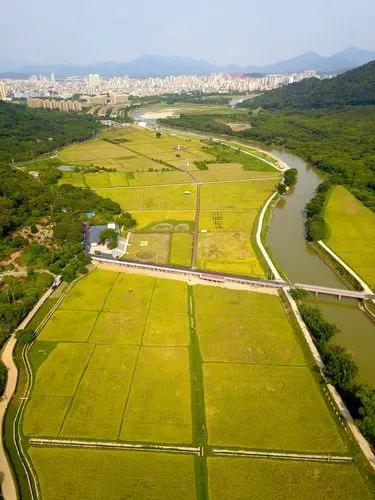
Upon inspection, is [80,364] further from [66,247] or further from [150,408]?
[66,247]

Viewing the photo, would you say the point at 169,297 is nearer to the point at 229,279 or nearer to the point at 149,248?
the point at 229,279

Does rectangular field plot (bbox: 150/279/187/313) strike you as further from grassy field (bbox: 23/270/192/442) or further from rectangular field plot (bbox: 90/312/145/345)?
rectangular field plot (bbox: 90/312/145/345)

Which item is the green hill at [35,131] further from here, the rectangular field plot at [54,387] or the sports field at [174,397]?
the rectangular field plot at [54,387]

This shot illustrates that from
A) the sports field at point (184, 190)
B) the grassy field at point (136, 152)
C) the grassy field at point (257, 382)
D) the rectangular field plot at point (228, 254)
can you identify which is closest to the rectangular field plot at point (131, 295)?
the sports field at point (184, 190)

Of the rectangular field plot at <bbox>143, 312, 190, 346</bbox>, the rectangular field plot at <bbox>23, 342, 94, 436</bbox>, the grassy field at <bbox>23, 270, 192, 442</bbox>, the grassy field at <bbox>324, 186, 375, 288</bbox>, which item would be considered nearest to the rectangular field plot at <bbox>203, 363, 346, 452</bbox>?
the grassy field at <bbox>23, 270, 192, 442</bbox>

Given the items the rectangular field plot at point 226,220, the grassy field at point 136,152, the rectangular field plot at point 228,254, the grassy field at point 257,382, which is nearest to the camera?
the grassy field at point 257,382

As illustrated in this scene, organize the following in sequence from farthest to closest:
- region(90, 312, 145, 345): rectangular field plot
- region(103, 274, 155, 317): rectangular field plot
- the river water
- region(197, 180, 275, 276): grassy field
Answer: region(197, 180, 275, 276): grassy field
region(103, 274, 155, 317): rectangular field plot
region(90, 312, 145, 345): rectangular field plot
the river water

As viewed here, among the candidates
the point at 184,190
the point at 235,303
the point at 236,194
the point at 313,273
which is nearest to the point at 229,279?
the point at 235,303
